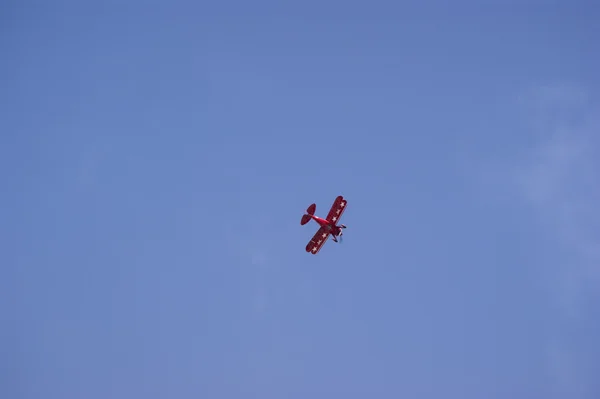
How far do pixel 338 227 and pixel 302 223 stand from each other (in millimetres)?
6482

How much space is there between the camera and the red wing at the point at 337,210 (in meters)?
148

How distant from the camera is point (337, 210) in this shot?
14750 cm

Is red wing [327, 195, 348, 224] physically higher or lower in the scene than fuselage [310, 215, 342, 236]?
higher

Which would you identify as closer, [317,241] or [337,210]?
[337,210]

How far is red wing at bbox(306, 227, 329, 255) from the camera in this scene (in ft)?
490

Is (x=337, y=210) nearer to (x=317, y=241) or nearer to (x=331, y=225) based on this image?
(x=331, y=225)

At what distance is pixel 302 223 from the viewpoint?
483 ft

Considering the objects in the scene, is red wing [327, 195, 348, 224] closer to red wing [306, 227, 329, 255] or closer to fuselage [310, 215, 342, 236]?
fuselage [310, 215, 342, 236]

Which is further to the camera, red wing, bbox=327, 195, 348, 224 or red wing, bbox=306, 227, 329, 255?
red wing, bbox=306, 227, 329, 255

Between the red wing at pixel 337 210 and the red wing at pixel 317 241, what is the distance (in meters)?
3.00

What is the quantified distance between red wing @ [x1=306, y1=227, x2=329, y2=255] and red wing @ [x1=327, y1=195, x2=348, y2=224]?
3.00m

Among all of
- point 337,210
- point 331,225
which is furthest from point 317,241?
point 337,210

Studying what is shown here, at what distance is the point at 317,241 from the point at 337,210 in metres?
7.23

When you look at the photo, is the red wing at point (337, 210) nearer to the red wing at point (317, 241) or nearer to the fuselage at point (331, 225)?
the fuselage at point (331, 225)
